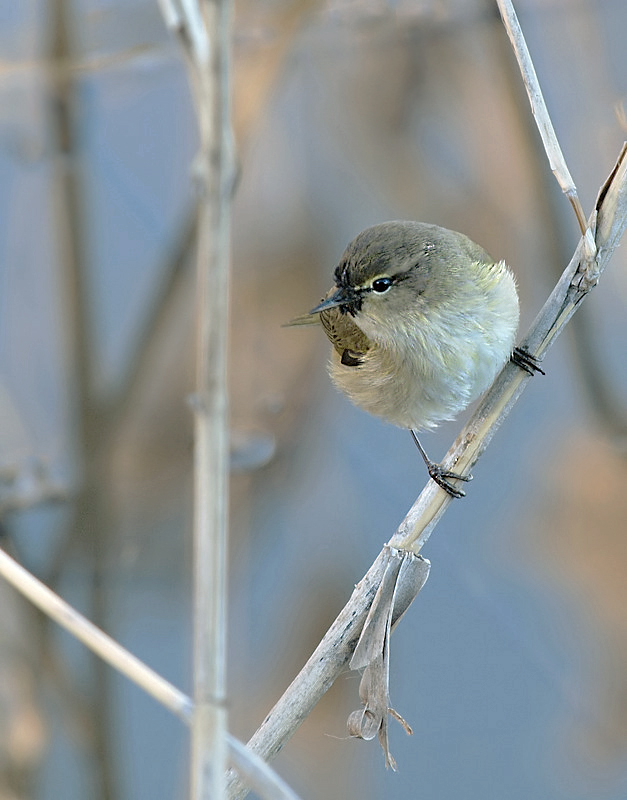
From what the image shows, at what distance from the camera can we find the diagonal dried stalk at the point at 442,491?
127cm

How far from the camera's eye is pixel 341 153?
2896mm

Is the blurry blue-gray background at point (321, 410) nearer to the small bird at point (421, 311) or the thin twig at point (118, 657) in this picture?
the small bird at point (421, 311)

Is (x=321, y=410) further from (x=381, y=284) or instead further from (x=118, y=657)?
(x=118, y=657)

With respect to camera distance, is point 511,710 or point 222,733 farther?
point 511,710

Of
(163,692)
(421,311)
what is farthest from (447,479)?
(163,692)

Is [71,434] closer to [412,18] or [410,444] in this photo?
[410,444]

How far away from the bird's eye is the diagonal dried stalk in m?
0.34

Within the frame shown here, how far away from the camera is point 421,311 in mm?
1862

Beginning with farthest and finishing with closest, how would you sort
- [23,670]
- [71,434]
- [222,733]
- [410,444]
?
[410,444]
[71,434]
[23,670]
[222,733]

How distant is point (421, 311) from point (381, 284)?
0.35ft

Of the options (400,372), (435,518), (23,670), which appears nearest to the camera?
(435,518)

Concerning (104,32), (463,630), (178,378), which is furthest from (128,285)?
(463,630)

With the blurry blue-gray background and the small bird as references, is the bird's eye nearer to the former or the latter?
the small bird

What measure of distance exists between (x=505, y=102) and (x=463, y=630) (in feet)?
5.56
